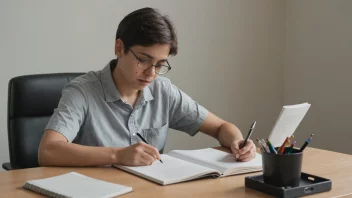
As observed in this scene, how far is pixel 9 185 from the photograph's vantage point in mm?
1464

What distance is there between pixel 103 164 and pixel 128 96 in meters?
0.44

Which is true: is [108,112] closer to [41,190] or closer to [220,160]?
[220,160]

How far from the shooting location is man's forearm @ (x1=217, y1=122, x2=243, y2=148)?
79.2 inches

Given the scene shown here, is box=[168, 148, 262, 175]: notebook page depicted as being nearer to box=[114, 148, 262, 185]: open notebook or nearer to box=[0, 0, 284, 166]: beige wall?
box=[114, 148, 262, 185]: open notebook

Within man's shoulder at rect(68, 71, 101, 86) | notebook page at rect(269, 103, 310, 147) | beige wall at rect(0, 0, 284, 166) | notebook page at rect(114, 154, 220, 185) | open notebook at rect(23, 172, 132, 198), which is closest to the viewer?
open notebook at rect(23, 172, 132, 198)

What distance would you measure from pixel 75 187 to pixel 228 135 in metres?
0.81

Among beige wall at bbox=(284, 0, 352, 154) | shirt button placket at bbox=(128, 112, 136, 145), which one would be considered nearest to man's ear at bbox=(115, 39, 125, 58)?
shirt button placket at bbox=(128, 112, 136, 145)

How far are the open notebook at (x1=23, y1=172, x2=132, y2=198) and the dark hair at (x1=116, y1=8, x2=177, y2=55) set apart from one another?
58 cm

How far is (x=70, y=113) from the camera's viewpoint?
1843 mm

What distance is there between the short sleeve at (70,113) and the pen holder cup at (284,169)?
0.73m

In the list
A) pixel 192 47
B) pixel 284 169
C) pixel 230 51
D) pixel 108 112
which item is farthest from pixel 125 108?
pixel 230 51

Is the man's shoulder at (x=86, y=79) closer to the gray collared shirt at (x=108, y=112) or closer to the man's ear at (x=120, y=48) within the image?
the gray collared shirt at (x=108, y=112)

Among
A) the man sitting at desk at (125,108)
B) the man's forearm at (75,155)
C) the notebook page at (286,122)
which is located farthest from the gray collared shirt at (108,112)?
the notebook page at (286,122)

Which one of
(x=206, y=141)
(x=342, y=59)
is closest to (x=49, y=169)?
(x=206, y=141)
